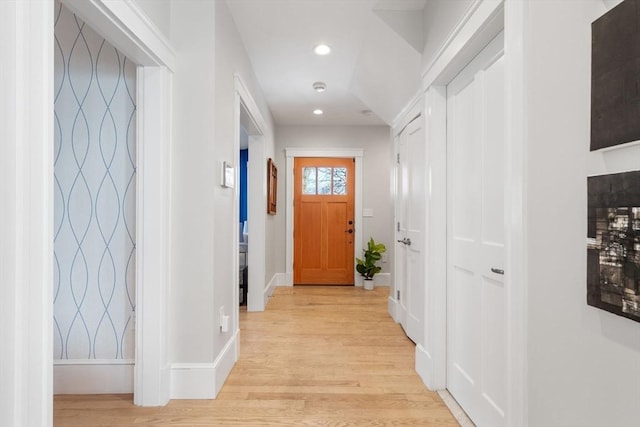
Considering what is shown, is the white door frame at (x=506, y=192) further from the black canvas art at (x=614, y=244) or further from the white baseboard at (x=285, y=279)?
the white baseboard at (x=285, y=279)

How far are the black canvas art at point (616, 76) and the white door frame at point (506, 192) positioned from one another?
1.08 feet

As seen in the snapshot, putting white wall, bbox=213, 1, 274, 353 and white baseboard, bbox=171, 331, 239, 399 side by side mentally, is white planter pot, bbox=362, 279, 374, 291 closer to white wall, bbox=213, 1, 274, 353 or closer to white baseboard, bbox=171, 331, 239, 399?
white wall, bbox=213, 1, 274, 353

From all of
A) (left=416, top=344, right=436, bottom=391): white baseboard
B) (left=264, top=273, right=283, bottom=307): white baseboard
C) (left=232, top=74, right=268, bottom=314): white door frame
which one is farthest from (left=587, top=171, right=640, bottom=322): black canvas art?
(left=264, top=273, right=283, bottom=307): white baseboard

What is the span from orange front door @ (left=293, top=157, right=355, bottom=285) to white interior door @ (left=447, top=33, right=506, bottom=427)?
352 centimetres

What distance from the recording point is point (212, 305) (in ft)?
6.98

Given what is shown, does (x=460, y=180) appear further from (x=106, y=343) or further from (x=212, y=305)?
(x=106, y=343)

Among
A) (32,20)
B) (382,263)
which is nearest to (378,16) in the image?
(32,20)

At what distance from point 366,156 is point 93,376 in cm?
446

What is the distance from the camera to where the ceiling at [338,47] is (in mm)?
2535

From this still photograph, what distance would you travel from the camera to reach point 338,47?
3119 millimetres

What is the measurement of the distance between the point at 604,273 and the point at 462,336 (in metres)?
1.25

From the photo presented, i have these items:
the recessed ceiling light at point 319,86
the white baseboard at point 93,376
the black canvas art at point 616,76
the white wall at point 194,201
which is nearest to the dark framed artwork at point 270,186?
the recessed ceiling light at point 319,86

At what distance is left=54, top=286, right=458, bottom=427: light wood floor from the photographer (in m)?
1.91

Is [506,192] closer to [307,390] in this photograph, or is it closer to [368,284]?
[307,390]
